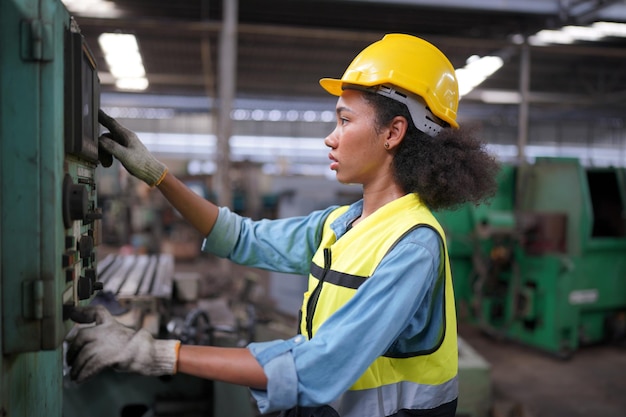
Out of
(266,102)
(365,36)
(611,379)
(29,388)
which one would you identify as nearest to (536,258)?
(611,379)

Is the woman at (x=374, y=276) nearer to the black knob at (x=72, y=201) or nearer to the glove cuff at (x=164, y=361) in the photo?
the glove cuff at (x=164, y=361)

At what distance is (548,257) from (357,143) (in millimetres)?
2854

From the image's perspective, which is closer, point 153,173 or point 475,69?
point 153,173

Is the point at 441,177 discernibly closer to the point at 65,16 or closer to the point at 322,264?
the point at 322,264

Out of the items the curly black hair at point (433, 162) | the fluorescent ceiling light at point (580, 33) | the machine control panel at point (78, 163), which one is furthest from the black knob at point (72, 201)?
the fluorescent ceiling light at point (580, 33)

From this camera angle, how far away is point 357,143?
0.98 metres

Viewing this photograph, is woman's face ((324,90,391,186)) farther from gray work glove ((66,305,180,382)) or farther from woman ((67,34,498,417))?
gray work glove ((66,305,180,382))

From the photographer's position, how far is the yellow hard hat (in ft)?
3.15

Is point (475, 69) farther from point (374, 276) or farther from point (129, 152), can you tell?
point (374, 276)

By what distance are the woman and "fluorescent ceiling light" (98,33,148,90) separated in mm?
4304

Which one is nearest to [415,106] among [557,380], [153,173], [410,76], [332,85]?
[410,76]

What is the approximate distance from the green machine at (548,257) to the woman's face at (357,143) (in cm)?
237

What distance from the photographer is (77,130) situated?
76 cm

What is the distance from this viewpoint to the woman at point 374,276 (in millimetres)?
764
